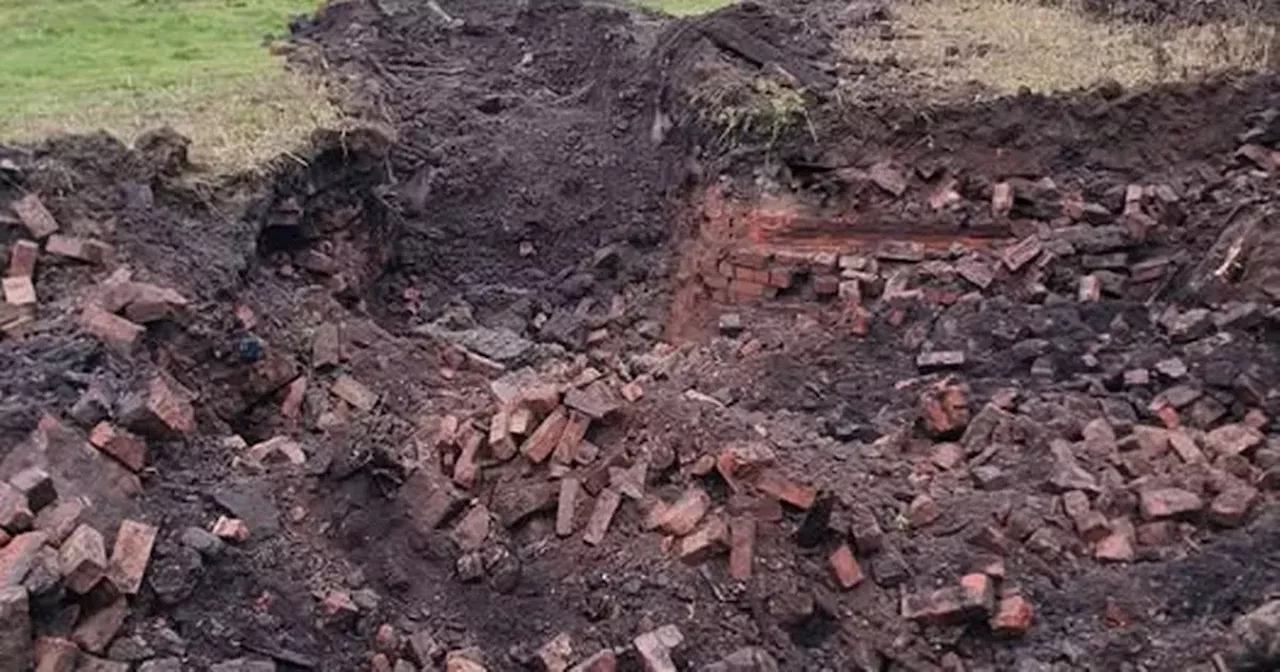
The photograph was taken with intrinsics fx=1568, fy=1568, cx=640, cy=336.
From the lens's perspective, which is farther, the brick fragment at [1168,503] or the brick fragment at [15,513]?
the brick fragment at [1168,503]

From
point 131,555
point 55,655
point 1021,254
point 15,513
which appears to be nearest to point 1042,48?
point 1021,254

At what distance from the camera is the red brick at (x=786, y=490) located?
21.2ft

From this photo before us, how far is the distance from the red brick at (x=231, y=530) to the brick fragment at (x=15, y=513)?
2.32 feet

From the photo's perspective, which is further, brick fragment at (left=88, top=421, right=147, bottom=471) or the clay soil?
brick fragment at (left=88, top=421, right=147, bottom=471)

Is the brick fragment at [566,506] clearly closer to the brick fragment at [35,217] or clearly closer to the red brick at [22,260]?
the red brick at [22,260]

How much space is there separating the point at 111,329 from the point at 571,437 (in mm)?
2312

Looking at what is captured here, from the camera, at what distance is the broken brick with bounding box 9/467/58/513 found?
603cm

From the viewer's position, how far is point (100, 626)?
570 cm

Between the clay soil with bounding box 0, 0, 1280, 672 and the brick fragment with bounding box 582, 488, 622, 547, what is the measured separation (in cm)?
3

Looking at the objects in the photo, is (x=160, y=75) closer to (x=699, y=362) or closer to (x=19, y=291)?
(x=19, y=291)

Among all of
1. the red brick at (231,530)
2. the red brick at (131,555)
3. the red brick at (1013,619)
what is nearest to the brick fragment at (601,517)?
the red brick at (231,530)

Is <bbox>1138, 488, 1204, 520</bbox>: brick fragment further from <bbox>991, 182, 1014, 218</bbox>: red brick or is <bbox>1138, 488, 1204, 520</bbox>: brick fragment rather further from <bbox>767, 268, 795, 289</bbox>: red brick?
<bbox>767, 268, 795, 289</bbox>: red brick

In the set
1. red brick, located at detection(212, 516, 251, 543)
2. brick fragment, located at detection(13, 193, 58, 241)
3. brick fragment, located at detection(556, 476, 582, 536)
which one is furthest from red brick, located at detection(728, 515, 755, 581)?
brick fragment, located at detection(13, 193, 58, 241)

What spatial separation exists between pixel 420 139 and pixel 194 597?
22.4 ft
